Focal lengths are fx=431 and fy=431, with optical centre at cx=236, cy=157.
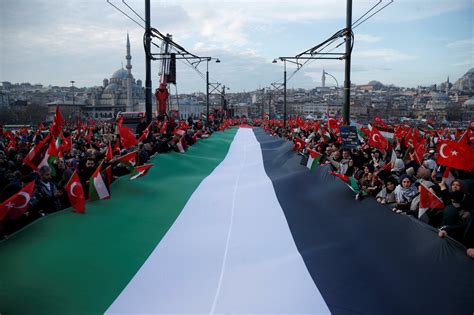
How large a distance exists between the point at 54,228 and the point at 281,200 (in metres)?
5.44

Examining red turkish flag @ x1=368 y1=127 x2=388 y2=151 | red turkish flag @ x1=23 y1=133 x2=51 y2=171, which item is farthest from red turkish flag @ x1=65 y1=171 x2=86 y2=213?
red turkish flag @ x1=368 y1=127 x2=388 y2=151

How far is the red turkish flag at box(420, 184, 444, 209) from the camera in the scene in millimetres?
5996

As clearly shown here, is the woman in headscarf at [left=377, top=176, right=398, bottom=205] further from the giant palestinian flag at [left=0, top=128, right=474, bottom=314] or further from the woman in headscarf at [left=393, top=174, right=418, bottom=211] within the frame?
the giant palestinian flag at [left=0, top=128, right=474, bottom=314]

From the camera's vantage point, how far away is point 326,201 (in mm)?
8805

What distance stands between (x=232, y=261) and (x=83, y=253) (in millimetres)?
2069

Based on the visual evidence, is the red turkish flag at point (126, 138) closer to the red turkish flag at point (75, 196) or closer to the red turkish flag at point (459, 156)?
the red turkish flag at point (75, 196)

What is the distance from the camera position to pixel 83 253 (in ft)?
19.1

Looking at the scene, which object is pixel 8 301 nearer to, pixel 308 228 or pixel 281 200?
pixel 308 228

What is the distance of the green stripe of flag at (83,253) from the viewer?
4.69 m

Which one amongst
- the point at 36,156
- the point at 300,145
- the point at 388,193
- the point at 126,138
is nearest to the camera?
the point at 388,193

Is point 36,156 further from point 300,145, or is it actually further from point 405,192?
point 300,145

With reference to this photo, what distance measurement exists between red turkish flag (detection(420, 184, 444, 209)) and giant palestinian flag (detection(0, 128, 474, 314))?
0.42 metres

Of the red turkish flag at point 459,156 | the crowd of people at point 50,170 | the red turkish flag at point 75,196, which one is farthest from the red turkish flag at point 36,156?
the red turkish flag at point 459,156

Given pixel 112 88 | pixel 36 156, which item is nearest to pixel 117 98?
pixel 112 88
